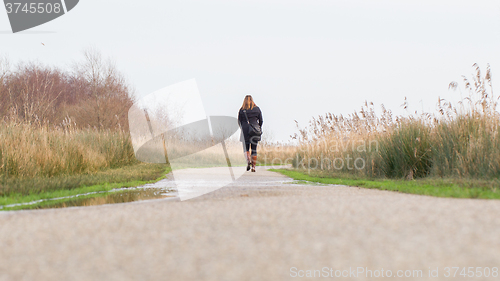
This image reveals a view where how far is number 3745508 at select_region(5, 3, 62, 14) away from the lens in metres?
23.1

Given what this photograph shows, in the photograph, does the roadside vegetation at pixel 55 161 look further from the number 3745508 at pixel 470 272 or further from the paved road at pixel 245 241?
the number 3745508 at pixel 470 272

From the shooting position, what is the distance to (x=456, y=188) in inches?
230

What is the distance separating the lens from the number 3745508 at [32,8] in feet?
75.8

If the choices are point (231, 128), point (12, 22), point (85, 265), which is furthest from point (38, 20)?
point (85, 265)

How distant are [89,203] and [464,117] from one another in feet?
22.3

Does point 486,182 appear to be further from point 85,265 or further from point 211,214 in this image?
point 85,265

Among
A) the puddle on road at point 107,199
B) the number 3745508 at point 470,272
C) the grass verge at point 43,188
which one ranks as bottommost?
the number 3745508 at point 470,272

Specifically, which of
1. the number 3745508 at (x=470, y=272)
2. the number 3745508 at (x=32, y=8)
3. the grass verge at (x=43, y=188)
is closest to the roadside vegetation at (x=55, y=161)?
the grass verge at (x=43, y=188)

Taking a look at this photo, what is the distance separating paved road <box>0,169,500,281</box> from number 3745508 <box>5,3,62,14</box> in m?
22.6

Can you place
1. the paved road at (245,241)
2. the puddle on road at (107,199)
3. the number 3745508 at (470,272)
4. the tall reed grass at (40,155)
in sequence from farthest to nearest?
the tall reed grass at (40,155)
the puddle on road at (107,199)
the paved road at (245,241)
the number 3745508 at (470,272)

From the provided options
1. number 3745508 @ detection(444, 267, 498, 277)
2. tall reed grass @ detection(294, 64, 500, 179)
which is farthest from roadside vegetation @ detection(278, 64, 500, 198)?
number 3745508 @ detection(444, 267, 498, 277)

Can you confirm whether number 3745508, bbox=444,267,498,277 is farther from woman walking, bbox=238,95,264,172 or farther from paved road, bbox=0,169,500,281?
woman walking, bbox=238,95,264,172

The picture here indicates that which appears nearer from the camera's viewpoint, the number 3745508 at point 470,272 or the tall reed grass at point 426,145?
the number 3745508 at point 470,272

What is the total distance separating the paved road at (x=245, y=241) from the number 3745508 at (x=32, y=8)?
2261 cm
